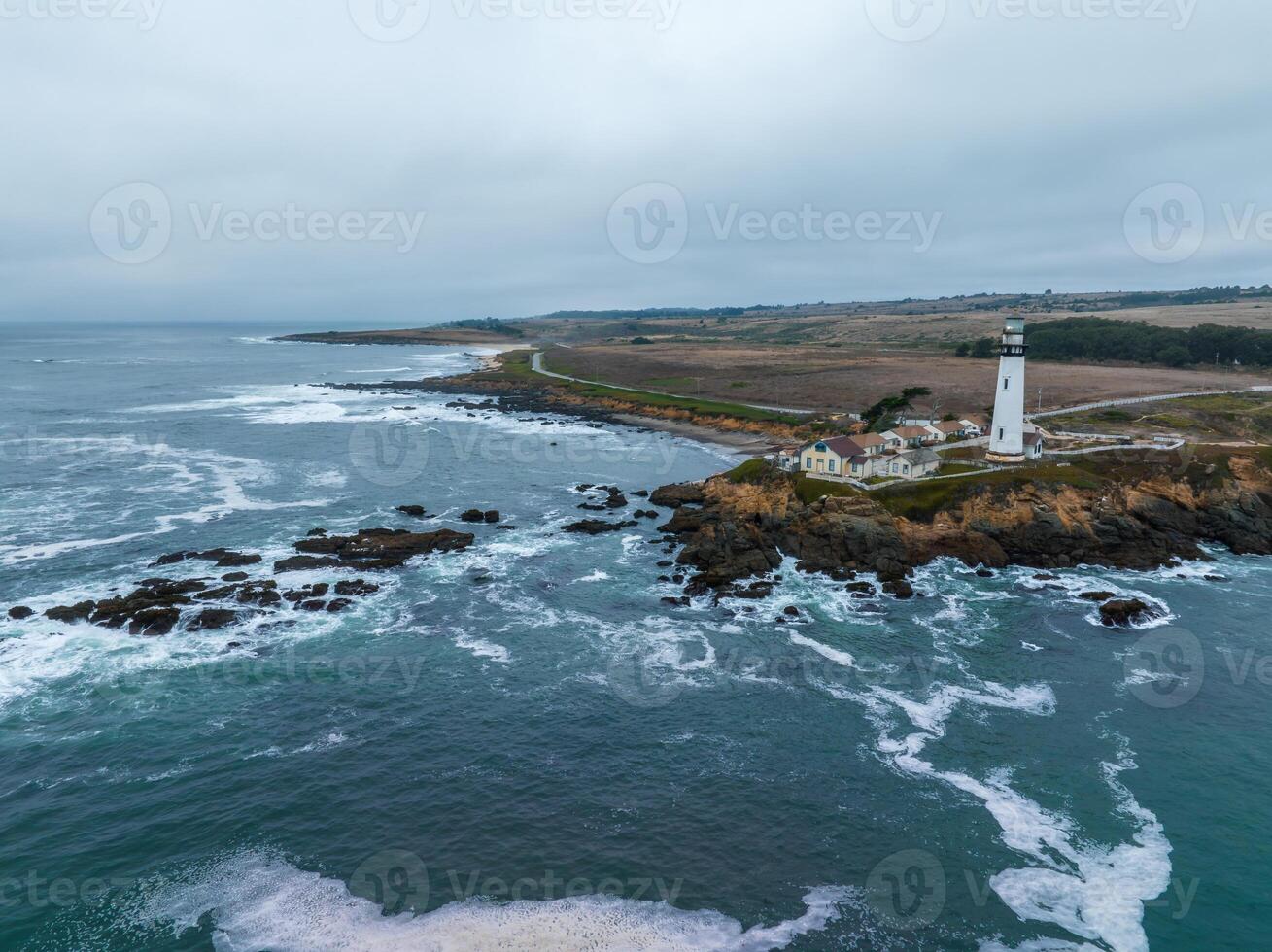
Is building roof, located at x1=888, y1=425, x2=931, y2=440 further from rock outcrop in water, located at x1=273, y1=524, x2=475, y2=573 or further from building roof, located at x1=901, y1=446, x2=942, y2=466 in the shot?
rock outcrop in water, located at x1=273, y1=524, x2=475, y2=573

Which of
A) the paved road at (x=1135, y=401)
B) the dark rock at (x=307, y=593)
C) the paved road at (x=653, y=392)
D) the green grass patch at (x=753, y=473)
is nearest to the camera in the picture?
the dark rock at (x=307, y=593)

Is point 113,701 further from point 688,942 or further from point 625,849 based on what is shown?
point 688,942

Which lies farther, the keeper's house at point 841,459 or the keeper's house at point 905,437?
the keeper's house at point 905,437

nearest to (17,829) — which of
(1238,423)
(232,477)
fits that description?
(232,477)

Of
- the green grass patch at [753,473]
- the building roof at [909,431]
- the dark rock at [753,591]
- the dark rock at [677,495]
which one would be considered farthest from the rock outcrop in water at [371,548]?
the building roof at [909,431]

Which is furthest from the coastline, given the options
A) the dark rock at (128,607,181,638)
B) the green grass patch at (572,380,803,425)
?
the dark rock at (128,607,181,638)

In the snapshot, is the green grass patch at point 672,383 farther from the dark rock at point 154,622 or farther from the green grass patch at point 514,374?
the dark rock at point 154,622
